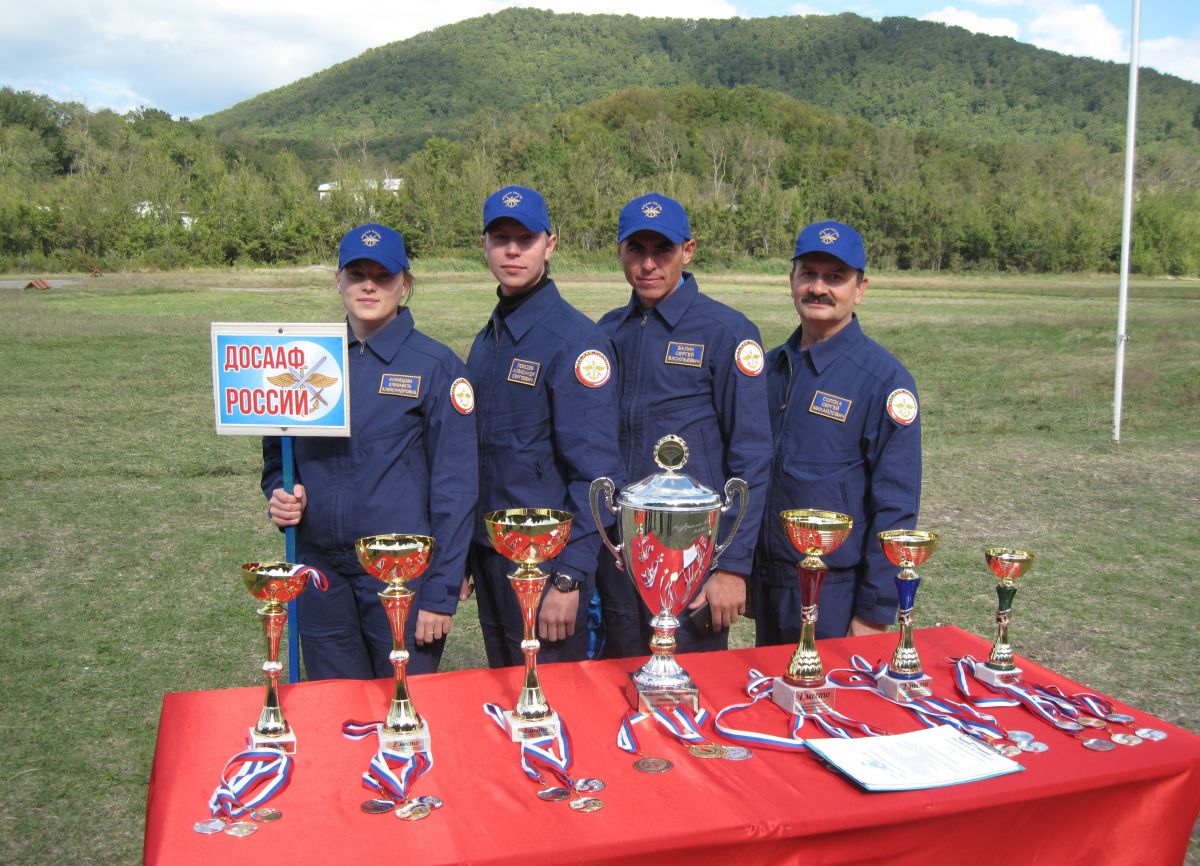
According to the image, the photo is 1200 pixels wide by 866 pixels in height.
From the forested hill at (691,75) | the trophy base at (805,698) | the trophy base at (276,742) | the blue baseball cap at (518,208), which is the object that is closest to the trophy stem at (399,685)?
the trophy base at (276,742)

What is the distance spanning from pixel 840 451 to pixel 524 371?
2.95ft

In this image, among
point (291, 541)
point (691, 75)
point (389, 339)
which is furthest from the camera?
point (691, 75)

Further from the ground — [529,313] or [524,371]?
[529,313]

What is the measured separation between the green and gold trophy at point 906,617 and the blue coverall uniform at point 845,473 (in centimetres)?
55

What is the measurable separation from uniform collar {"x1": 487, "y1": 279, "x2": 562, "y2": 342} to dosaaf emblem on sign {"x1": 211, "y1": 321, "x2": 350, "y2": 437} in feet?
1.87

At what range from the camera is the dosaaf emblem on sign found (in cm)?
243

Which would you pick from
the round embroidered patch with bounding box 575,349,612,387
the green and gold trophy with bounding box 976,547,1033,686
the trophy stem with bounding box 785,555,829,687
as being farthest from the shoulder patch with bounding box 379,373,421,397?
the green and gold trophy with bounding box 976,547,1033,686

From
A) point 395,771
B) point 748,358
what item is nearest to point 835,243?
point 748,358

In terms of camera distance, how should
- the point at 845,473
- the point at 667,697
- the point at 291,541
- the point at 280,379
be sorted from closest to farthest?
the point at 667,697 → the point at 280,379 → the point at 291,541 → the point at 845,473

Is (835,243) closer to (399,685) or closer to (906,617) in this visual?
(906,617)

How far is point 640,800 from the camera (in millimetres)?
1686

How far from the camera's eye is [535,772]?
1.78m

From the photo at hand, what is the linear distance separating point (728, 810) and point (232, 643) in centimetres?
366

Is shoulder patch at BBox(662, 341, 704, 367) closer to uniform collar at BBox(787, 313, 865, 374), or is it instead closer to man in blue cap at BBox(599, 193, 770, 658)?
man in blue cap at BBox(599, 193, 770, 658)
